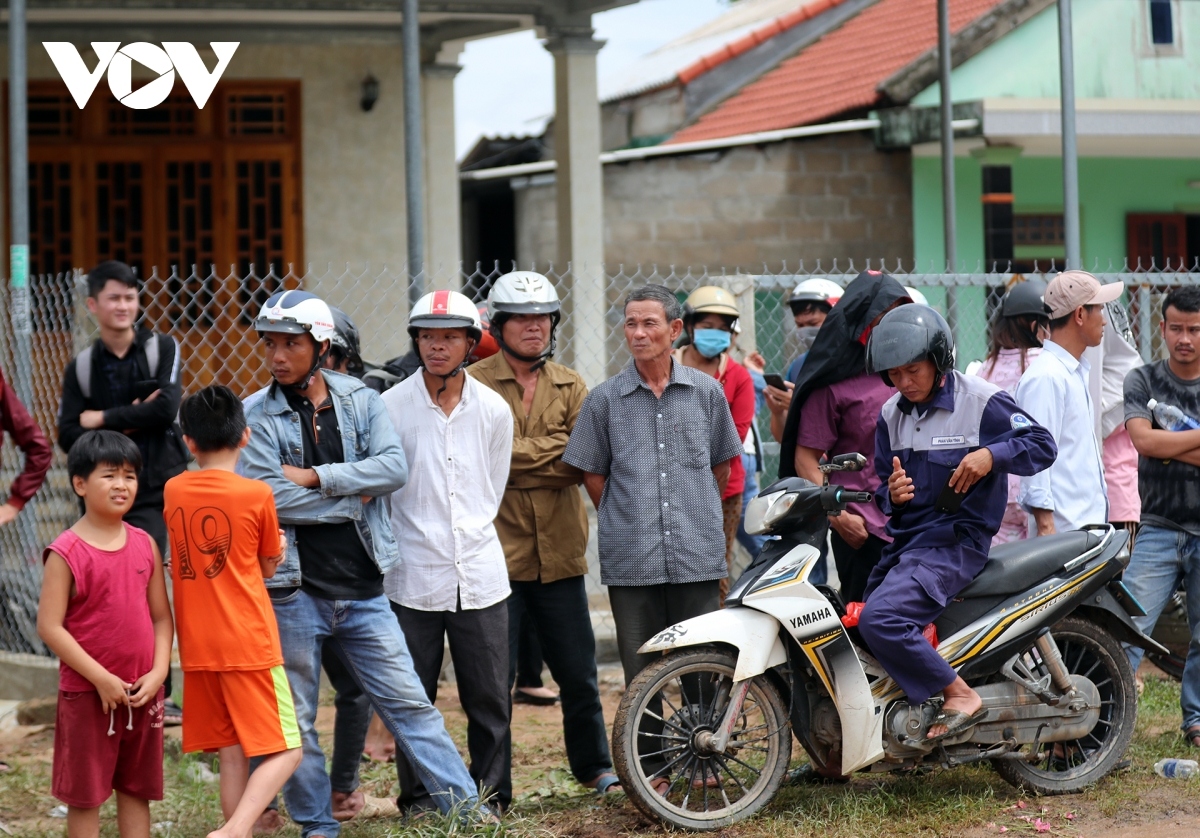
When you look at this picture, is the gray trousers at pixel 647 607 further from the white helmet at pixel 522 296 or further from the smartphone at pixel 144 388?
the smartphone at pixel 144 388

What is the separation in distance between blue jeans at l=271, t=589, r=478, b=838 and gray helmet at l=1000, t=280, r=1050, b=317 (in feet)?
9.74

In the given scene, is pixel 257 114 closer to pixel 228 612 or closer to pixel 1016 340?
pixel 1016 340

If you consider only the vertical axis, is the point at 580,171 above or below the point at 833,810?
above

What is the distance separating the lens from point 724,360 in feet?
23.4

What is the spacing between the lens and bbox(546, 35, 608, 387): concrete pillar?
11461 mm

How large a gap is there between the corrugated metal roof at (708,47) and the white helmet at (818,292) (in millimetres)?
11565

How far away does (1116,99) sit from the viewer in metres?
14.6

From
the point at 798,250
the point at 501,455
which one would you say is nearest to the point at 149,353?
the point at 501,455

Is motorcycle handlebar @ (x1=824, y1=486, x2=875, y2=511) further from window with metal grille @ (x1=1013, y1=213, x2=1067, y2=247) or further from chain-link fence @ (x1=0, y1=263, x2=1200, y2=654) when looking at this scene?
window with metal grille @ (x1=1013, y1=213, x2=1067, y2=247)

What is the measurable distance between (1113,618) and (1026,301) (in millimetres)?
1415

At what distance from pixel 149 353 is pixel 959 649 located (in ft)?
12.2

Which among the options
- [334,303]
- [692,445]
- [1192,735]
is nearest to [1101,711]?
[1192,735]

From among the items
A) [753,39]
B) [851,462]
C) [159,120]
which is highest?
[753,39]

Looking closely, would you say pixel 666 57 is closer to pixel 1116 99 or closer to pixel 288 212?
pixel 1116 99
